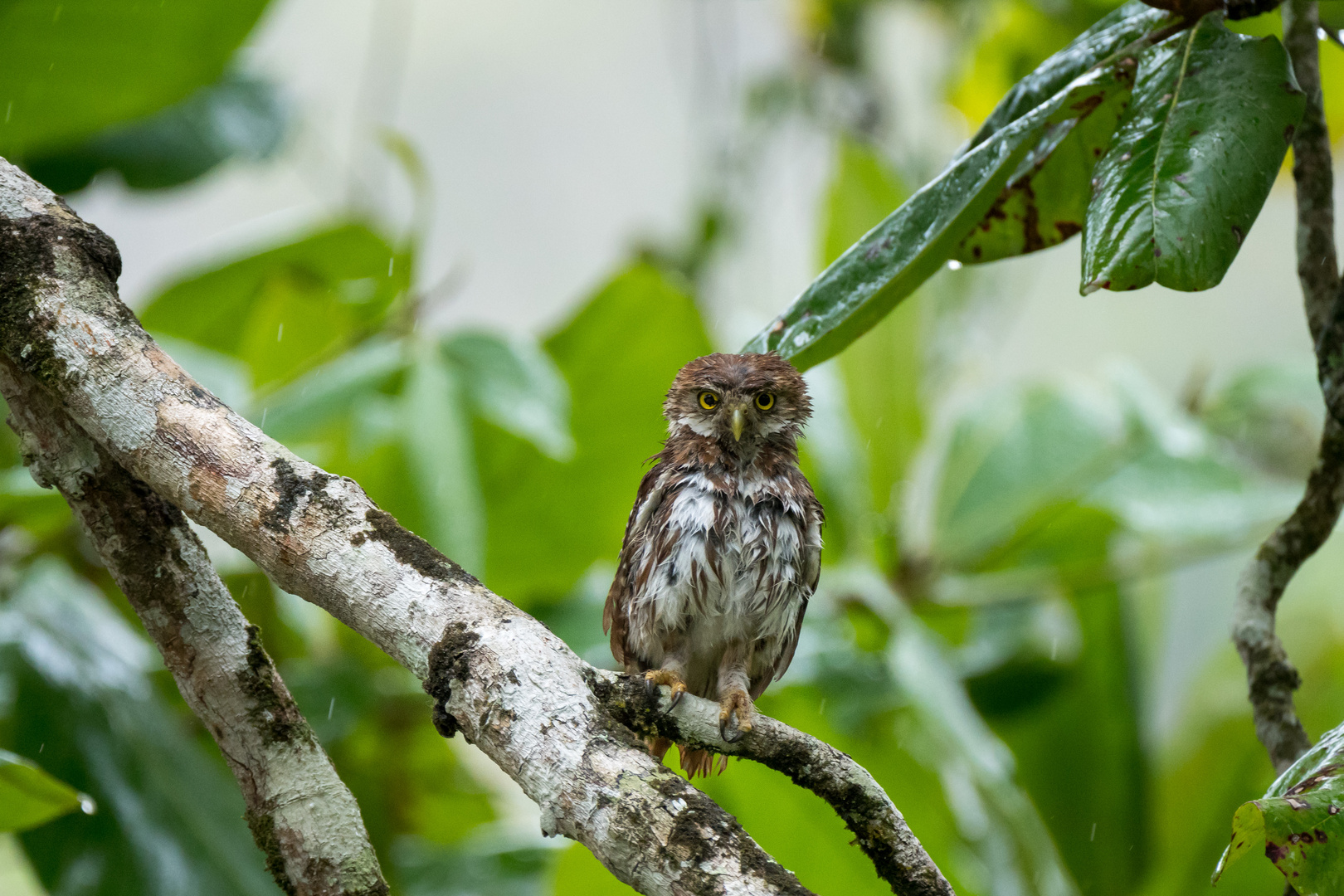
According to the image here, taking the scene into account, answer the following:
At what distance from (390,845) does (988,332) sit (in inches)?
103

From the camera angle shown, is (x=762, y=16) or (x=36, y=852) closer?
(x=36, y=852)

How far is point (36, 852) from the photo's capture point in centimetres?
161

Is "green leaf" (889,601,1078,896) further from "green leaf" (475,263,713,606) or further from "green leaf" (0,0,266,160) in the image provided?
"green leaf" (0,0,266,160)

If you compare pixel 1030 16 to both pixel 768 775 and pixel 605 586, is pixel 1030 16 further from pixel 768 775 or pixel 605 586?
pixel 768 775

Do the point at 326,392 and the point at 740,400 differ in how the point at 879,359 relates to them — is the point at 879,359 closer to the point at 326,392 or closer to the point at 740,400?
the point at 326,392

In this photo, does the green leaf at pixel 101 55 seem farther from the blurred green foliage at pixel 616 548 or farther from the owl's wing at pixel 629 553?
the owl's wing at pixel 629 553

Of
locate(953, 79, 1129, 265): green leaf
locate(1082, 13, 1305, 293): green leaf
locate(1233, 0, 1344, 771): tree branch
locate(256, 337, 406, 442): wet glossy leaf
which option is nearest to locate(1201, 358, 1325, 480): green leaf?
locate(1233, 0, 1344, 771): tree branch

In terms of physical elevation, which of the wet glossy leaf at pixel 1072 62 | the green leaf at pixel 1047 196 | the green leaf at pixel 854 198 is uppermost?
the green leaf at pixel 854 198

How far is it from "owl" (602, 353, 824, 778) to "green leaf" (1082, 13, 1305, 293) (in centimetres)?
32

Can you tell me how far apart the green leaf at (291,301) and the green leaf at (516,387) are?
1.09 ft

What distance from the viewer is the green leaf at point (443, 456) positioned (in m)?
1.61

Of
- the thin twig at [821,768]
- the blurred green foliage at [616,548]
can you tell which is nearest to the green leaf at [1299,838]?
the thin twig at [821,768]

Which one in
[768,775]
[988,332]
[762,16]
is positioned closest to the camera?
[768,775]

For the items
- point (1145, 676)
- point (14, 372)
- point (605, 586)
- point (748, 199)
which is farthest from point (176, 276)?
point (1145, 676)
